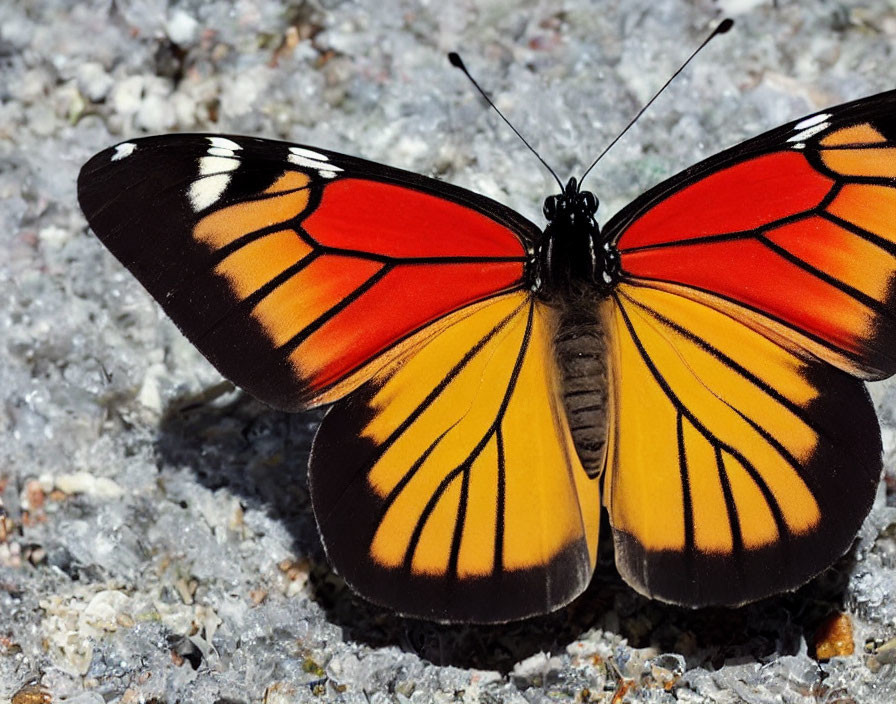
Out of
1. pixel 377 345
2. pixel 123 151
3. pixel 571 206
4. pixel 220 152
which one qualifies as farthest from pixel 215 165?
pixel 571 206

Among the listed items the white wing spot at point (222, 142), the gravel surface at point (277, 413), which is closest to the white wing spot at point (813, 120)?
the gravel surface at point (277, 413)

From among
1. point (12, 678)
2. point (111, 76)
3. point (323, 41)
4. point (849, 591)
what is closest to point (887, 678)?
point (849, 591)

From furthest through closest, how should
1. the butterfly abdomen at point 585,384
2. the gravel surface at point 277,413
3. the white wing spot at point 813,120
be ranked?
the gravel surface at point 277,413
the butterfly abdomen at point 585,384
the white wing spot at point 813,120

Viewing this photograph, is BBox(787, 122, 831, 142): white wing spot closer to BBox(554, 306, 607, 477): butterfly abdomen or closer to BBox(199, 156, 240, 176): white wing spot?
BBox(554, 306, 607, 477): butterfly abdomen

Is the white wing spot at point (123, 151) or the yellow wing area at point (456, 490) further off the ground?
the white wing spot at point (123, 151)

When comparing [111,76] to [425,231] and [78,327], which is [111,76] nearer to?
[78,327]

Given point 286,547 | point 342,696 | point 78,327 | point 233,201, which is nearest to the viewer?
point 233,201

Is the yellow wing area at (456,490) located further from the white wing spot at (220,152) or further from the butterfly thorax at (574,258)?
the white wing spot at (220,152)

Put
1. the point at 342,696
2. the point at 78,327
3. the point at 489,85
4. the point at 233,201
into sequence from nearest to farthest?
the point at 233,201 < the point at 342,696 < the point at 78,327 < the point at 489,85
